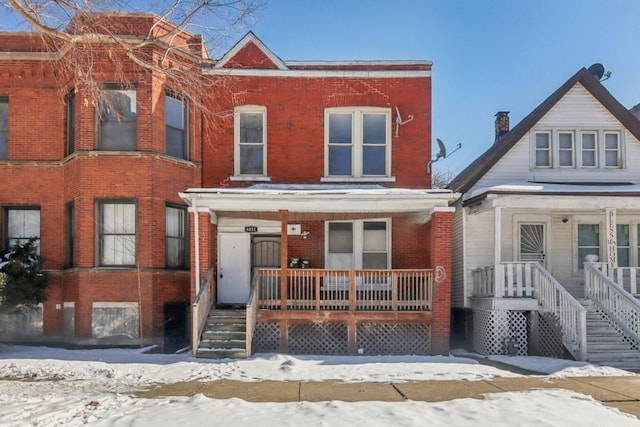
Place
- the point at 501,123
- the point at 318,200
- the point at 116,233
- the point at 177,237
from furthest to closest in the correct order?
1. the point at 501,123
2. the point at 177,237
3. the point at 116,233
4. the point at 318,200

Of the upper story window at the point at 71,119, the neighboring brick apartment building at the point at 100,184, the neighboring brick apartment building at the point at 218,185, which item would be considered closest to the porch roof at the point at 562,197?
the neighboring brick apartment building at the point at 218,185

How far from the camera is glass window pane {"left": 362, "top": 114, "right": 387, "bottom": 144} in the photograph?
1567cm

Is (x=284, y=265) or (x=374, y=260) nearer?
(x=284, y=265)

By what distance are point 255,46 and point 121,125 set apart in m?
4.26

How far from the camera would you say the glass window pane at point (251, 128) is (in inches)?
611

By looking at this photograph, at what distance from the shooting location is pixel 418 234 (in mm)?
15359

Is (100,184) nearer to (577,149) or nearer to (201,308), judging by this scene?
(201,308)

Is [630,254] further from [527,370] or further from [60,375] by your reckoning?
[60,375]

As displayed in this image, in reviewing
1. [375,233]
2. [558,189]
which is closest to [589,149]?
[558,189]

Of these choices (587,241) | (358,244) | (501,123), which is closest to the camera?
(358,244)

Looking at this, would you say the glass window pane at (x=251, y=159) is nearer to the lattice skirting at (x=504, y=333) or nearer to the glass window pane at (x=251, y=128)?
the glass window pane at (x=251, y=128)

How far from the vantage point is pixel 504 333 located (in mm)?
13148

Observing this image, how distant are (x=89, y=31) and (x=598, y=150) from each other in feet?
43.7

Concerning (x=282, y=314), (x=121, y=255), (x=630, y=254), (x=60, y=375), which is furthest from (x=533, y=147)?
(x=60, y=375)
